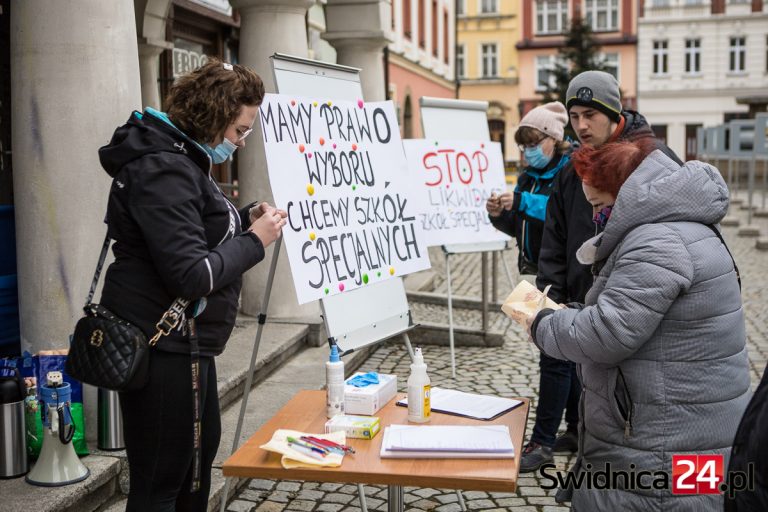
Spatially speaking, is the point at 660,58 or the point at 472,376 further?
the point at 660,58

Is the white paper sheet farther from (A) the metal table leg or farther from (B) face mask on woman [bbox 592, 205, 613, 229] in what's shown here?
(B) face mask on woman [bbox 592, 205, 613, 229]

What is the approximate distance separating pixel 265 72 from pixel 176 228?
4808mm

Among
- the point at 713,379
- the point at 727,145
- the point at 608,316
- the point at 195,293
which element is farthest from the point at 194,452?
the point at 727,145

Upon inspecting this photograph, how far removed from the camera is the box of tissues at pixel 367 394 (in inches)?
117

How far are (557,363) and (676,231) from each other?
2255 mm

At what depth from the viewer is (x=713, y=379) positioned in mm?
2400

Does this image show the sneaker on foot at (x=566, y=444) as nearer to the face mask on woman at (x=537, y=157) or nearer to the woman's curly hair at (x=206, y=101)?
the face mask on woman at (x=537, y=157)

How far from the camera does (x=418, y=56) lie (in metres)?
25.9

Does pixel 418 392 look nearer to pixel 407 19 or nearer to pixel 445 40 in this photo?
pixel 407 19

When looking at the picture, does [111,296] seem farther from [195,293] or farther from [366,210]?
[366,210]

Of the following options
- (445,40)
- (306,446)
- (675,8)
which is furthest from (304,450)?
(675,8)

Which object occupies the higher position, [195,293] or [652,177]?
[652,177]

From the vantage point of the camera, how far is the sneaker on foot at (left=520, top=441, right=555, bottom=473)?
464 cm

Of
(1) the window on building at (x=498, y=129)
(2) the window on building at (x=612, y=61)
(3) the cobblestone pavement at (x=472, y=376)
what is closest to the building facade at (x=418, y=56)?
(3) the cobblestone pavement at (x=472, y=376)
